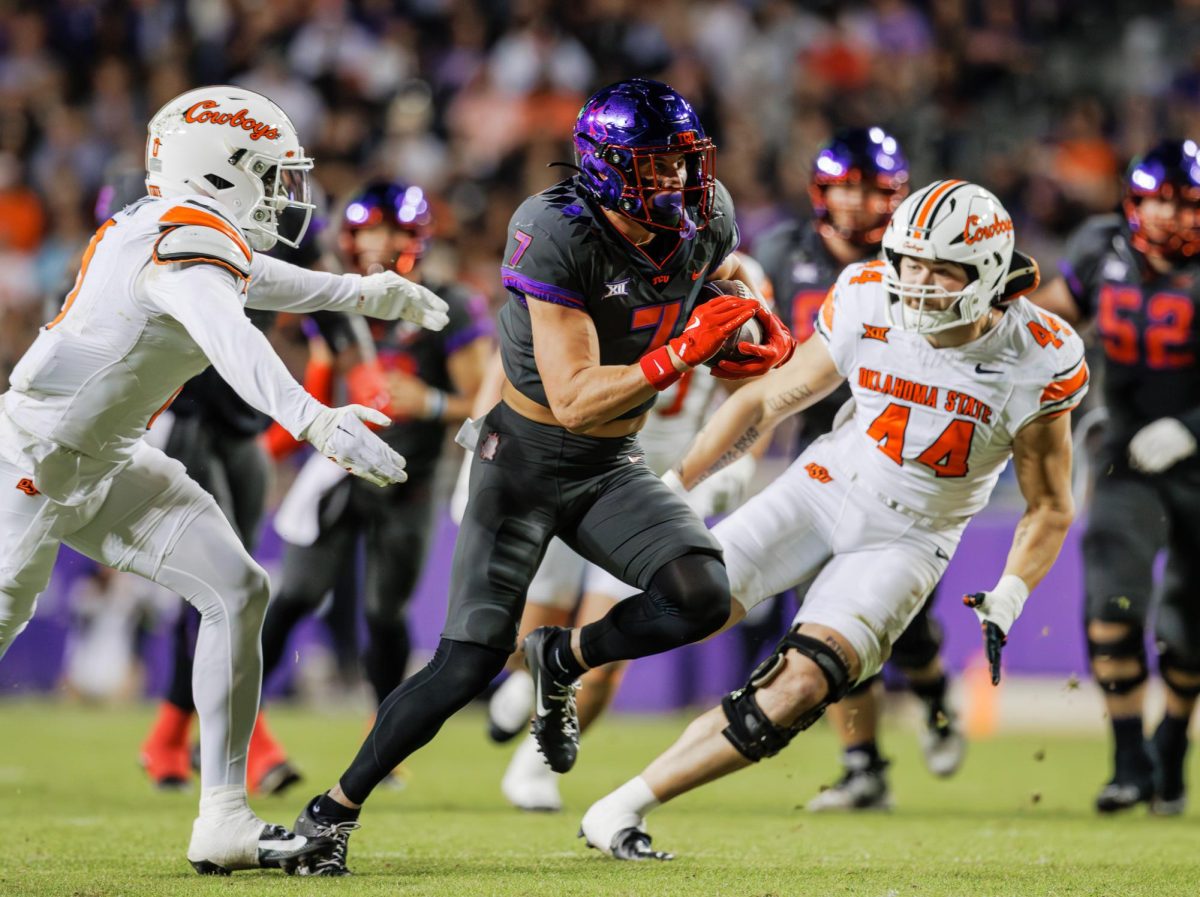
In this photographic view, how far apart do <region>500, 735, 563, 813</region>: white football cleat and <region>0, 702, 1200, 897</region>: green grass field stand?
8 cm

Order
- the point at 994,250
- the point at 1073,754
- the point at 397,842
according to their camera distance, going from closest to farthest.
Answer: the point at 994,250 < the point at 397,842 < the point at 1073,754

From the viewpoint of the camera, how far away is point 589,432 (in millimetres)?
4480

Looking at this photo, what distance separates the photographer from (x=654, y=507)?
451 cm

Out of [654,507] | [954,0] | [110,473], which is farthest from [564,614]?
[954,0]

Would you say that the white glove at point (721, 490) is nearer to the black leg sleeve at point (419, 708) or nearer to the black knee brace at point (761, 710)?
the black knee brace at point (761, 710)

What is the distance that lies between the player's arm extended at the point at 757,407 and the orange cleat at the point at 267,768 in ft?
7.11

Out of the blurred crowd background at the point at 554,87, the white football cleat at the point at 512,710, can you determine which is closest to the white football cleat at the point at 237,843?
the white football cleat at the point at 512,710

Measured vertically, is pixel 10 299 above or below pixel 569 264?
below

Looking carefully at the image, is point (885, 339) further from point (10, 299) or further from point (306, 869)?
point (10, 299)

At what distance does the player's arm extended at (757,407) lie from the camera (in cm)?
505

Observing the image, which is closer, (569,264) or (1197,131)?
(569,264)

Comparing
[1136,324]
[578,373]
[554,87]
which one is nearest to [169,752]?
[578,373]

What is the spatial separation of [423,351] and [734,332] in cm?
277

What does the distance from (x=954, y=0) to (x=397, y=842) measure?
30.7 feet
